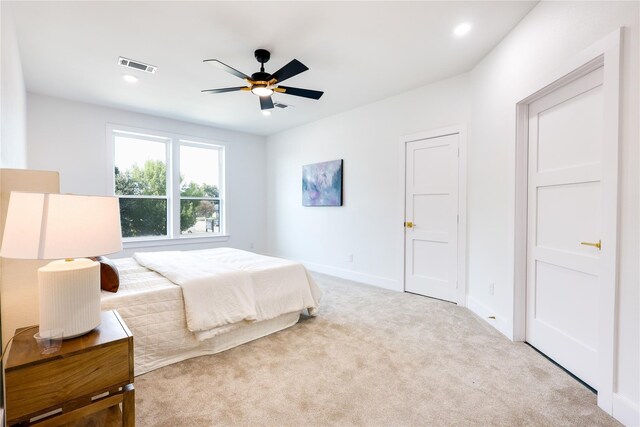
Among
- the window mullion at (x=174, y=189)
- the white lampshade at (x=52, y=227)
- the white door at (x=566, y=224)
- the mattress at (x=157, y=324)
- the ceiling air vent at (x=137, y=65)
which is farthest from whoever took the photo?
the window mullion at (x=174, y=189)

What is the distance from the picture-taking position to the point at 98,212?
1218mm

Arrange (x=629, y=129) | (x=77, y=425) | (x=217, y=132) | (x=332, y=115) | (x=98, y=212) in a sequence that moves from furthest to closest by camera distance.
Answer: (x=217, y=132) < (x=332, y=115) < (x=629, y=129) < (x=77, y=425) < (x=98, y=212)

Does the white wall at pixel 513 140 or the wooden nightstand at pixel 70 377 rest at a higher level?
the white wall at pixel 513 140

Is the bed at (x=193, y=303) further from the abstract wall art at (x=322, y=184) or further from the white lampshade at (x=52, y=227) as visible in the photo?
the abstract wall art at (x=322, y=184)

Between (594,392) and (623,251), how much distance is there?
940 mm

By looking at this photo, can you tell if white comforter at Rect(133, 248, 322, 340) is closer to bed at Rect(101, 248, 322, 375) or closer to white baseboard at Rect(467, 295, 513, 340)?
bed at Rect(101, 248, 322, 375)

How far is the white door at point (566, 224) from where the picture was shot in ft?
6.21

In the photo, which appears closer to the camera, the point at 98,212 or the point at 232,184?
the point at 98,212

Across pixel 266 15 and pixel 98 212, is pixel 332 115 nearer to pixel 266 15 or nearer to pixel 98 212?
pixel 266 15

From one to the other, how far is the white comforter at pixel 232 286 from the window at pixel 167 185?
2.00 meters

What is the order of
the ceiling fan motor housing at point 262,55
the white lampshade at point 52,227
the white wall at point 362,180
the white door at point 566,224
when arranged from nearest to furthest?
1. the white lampshade at point 52,227
2. the white door at point 566,224
3. the ceiling fan motor housing at point 262,55
4. the white wall at point 362,180

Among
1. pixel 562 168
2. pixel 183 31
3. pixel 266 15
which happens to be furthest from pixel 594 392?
pixel 183 31

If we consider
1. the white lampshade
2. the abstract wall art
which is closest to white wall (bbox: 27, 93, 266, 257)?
the abstract wall art

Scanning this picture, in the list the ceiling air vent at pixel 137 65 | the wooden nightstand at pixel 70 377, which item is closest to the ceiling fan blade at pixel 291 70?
the ceiling air vent at pixel 137 65
